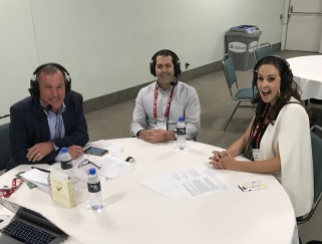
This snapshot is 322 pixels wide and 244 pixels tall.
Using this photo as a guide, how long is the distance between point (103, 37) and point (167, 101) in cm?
255

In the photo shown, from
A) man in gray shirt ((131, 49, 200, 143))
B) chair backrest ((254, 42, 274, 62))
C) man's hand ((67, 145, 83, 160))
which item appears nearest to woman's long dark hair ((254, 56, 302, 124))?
man in gray shirt ((131, 49, 200, 143))

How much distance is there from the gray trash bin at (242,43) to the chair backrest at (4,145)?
18.0 ft

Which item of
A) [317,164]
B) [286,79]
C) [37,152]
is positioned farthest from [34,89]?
[317,164]

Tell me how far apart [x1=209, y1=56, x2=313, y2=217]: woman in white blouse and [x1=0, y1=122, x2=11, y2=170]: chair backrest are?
1340 millimetres

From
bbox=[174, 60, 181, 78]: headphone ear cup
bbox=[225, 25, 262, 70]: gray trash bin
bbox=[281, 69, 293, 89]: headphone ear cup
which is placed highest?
bbox=[281, 69, 293, 89]: headphone ear cup

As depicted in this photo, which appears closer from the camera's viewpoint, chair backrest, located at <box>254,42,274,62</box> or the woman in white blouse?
the woman in white blouse

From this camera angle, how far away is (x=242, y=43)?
6.80 m

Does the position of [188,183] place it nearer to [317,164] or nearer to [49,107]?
[317,164]

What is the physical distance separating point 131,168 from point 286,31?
7528 mm

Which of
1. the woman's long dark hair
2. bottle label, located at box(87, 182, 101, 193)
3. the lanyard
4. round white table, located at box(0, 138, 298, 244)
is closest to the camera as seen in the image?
round white table, located at box(0, 138, 298, 244)

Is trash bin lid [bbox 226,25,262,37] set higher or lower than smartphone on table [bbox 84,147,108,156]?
higher

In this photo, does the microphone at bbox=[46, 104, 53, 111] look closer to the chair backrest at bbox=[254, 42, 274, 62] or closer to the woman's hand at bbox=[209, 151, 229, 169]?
the woman's hand at bbox=[209, 151, 229, 169]

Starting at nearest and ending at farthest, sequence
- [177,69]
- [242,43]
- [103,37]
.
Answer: [177,69] → [103,37] → [242,43]

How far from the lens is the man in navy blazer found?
198 cm
